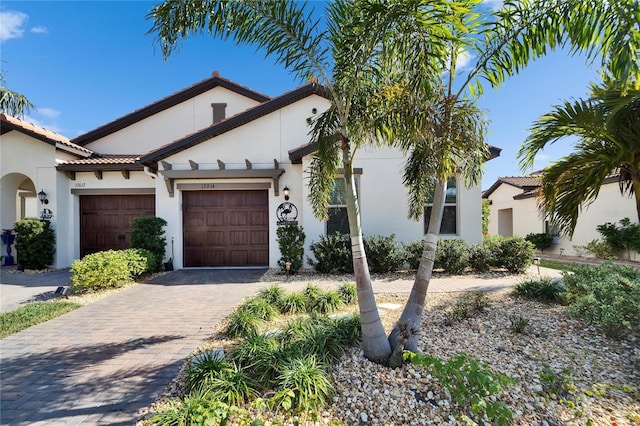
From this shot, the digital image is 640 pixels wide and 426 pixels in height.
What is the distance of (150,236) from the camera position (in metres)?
9.02

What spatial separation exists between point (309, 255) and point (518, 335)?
20.2ft

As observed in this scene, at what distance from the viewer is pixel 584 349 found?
3.62 metres

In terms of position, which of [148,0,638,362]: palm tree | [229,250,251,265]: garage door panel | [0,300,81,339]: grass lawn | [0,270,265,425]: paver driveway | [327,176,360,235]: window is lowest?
[0,270,265,425]: paver driveway

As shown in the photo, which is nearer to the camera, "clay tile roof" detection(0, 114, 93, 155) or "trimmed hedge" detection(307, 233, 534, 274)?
"trimmed hedge" detection(307, 233, 534, 274)

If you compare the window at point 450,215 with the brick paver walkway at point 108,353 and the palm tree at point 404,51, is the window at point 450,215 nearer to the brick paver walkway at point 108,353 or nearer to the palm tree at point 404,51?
the brick paver walkway at point 108,353

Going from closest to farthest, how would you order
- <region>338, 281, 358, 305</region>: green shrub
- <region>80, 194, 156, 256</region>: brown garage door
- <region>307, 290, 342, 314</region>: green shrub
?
<region>307, 290, 342, 314</region>: green shrub < <region>338, 281, 358, 305</region>: green shrub < <region>80, 194, 156, 256</region>: brown garage door

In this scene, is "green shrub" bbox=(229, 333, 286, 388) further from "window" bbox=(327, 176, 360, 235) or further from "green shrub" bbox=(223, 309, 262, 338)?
"window" bbox=(327, 176, 360, 235)

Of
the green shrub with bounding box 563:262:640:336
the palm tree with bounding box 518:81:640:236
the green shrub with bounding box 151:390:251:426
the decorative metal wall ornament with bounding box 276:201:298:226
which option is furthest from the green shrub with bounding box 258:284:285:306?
the palm tree with bounding box 518:81:640:236

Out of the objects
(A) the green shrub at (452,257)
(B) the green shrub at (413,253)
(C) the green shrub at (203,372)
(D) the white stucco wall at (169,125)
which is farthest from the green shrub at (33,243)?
(A) the green shrub at (452,257)

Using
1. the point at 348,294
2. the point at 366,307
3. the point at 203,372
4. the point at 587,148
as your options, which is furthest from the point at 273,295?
the point at 587,148

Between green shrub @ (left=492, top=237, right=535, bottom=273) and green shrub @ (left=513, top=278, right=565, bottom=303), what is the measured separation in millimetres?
2747

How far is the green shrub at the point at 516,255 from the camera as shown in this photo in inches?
329

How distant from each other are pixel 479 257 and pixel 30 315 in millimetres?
11003

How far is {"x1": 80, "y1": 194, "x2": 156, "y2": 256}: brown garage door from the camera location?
1056cm
